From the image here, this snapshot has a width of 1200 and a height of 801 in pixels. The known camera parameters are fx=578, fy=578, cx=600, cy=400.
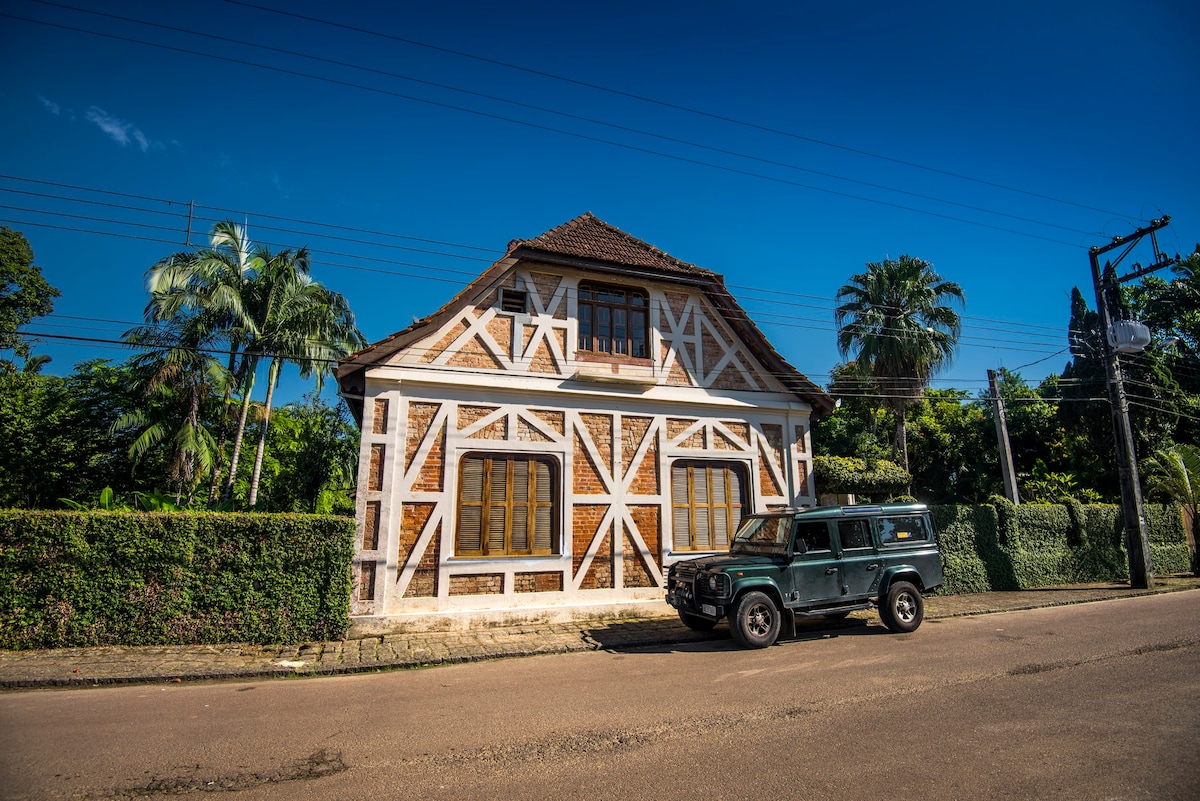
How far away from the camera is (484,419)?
1183cm

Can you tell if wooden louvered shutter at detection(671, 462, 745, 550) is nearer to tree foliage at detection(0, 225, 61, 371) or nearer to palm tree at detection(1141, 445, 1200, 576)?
palm tree at detection(1141, 445, 1200, 576)

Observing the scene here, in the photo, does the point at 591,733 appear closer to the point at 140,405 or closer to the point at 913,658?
the point at 913,658

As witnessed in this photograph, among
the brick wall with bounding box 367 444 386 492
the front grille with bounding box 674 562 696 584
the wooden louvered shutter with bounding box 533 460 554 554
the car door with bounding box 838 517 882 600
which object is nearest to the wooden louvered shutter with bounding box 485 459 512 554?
the wooden louvered shutter with bounding box 533 460 554 554

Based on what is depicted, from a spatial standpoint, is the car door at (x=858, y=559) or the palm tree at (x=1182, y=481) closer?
the car door at (x=858, y=559)

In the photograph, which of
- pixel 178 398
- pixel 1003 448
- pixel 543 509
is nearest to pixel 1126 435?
pixel 1003 448

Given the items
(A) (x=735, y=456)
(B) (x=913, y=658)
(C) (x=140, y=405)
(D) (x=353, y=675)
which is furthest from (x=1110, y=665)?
(C) (x=140, y=405)

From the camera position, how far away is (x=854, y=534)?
1039 centimetres

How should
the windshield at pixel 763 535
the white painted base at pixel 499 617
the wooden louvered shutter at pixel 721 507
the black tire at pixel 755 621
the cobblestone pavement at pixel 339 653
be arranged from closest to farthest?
the cobblestone pavement at pixel 339 653
the black tire at pixel 755 621
the windshield at pixel 763 535
the white painted base at pixel 499 617
the wooden louvered shutter at pixel 721 507

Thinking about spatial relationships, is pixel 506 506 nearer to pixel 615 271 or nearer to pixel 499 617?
pixel 499 617

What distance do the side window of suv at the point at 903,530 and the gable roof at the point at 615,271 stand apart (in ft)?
12.6

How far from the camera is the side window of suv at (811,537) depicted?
9.87 metres

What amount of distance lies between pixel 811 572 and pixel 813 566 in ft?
0.36

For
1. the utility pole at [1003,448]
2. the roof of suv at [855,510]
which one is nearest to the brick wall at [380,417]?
the roof of suv at [855,510]

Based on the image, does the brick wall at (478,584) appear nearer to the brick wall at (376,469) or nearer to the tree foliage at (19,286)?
the brick wall at (376,469)
